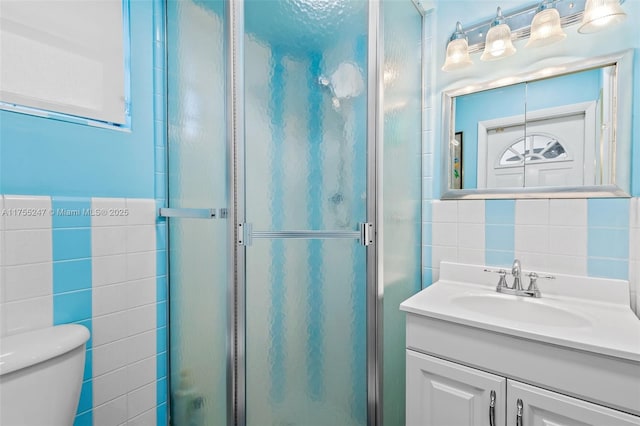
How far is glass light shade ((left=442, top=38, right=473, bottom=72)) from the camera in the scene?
4.42ft

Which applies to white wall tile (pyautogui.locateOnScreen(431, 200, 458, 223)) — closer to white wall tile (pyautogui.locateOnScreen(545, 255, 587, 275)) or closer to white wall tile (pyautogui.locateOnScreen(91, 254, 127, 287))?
white wall tile (pyautogui.locateOnScreen(545, 255, 587, 275))

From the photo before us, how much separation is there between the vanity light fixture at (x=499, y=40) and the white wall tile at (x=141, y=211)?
1.60 m

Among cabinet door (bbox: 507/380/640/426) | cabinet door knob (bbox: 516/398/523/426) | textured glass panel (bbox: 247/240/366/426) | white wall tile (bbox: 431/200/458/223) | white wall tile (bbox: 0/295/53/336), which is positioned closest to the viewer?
cabinet door (bbox: 507/380/640/426)

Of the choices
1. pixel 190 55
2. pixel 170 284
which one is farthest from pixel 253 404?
pixel 190 55

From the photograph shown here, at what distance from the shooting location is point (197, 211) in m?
1.22

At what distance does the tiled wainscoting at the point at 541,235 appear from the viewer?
1082 mm

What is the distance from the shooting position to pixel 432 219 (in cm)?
147

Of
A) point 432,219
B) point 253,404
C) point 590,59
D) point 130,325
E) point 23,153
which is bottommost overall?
point 253,404

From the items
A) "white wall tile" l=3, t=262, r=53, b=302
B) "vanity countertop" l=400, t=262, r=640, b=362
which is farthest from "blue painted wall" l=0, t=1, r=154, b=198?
"vanity countertop" l=400, t=262, r=640, b=362

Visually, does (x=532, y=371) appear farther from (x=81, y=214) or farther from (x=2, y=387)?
(x=81, y=214)

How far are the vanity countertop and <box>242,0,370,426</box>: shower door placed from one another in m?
0.29

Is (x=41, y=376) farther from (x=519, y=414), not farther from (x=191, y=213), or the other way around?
(x=519, y=414)

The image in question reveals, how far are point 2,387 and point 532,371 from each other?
1.44 meters

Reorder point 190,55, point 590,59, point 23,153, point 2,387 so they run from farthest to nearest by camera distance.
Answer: point 190,55
point 590,59
point 23,153
point 2,387
